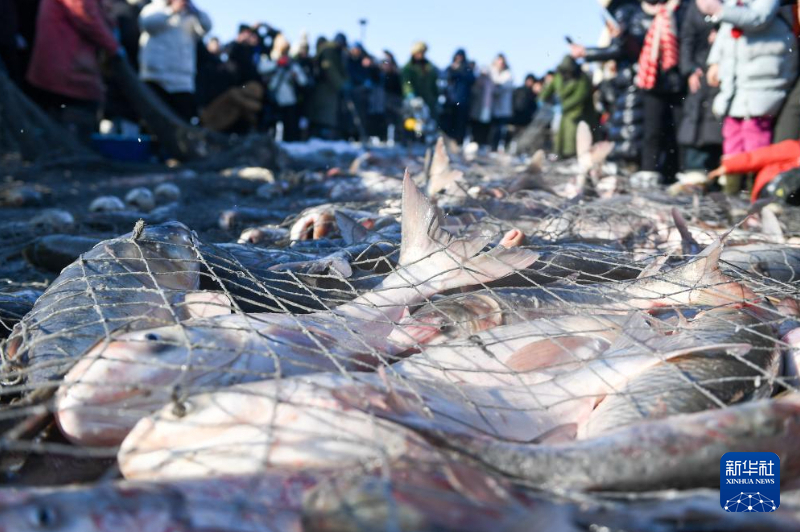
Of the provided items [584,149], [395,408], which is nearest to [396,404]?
[395,408]

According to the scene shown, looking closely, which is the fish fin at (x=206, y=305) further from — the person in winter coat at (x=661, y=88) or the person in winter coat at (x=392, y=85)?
the person in winter coat at (x=392, y=85)

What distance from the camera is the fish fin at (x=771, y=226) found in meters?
4.07

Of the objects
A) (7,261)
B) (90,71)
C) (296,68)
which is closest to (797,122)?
(7,261)

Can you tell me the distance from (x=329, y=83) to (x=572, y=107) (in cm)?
559

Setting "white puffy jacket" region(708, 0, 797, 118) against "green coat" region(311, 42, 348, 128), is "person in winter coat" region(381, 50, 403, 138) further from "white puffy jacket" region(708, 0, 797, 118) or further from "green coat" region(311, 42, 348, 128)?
"white puffy jacket" region(708, 0, 797, 118)

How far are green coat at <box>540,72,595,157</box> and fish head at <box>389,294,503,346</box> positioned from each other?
9472mm

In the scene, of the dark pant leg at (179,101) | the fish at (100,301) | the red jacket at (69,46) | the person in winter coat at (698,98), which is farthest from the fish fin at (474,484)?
the dark pant leg at (179,101)

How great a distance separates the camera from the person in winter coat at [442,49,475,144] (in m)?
15.9

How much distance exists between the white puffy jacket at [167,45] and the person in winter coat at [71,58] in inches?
33.0

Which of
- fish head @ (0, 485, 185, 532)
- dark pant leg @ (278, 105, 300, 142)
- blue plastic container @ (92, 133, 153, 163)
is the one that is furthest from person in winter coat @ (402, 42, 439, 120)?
fish head @ (0, 485, 185, 532)

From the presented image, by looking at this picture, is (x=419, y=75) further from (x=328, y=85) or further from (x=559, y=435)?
(x=559, y=435)

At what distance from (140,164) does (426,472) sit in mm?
9034

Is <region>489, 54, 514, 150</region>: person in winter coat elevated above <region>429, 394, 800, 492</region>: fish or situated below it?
above

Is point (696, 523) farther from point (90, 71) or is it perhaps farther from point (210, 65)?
point (210, 65)
